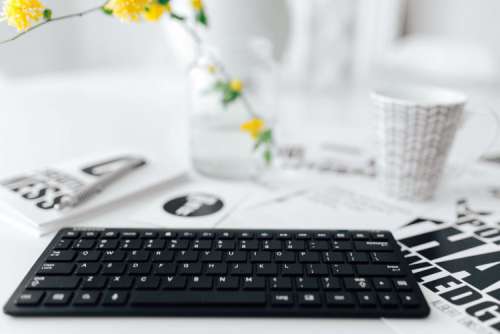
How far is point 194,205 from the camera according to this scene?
20.8 inches

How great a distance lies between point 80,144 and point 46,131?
94 mm

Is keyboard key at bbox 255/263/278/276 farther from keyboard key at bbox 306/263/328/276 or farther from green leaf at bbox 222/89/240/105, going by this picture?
green leaf at bbox 222/89/240/105

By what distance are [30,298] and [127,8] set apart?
0.25 meters

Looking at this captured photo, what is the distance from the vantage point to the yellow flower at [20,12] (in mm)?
374

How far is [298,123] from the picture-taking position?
0.87m

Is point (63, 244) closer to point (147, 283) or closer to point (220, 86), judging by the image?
point (147, 283)

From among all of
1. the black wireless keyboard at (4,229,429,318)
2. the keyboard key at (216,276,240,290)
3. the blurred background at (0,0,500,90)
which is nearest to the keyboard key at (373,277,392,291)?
the black wireless keyboard at (4,229,429,318)

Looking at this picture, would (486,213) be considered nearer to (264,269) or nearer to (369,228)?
(369,228)

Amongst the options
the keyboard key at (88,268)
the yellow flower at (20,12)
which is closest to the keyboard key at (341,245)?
the keyboard key at (88,268)

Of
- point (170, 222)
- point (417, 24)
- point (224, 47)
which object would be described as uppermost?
point (224, 47)

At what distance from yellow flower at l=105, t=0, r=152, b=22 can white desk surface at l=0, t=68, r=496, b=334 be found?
0.21m

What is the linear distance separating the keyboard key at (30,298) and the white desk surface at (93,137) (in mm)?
12

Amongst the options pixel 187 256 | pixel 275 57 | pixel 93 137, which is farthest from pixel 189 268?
pixel 275 57

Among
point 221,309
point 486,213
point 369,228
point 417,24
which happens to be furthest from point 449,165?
point 417,24
